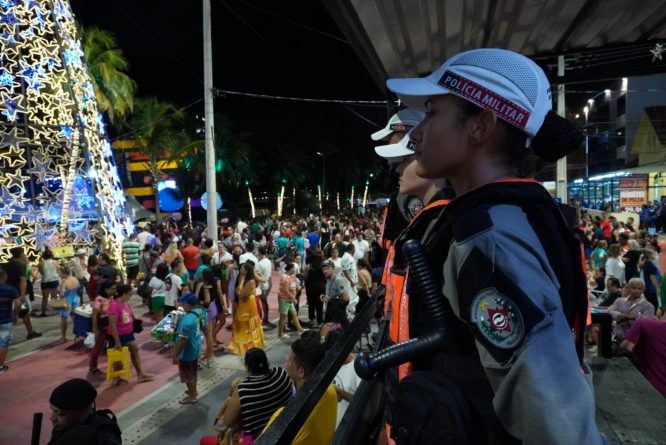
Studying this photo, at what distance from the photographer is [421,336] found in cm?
113

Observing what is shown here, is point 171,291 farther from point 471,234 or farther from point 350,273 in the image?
point 471,234

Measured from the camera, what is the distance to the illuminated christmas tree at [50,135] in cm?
1425

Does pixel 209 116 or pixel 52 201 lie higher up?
pixel 209 116

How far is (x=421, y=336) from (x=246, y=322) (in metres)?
8.20

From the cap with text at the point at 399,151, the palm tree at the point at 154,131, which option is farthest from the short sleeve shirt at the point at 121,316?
the palm tree at the point at 154,131

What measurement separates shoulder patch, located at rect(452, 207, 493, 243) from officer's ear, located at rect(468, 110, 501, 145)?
267 mm

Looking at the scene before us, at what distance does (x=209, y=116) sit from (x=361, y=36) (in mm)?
13190

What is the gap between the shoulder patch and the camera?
981 millimetres

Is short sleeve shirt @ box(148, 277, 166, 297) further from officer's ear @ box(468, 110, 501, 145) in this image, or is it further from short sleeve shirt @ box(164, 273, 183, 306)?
officer's ear @ box(468, 110, 501, 145)

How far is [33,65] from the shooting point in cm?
1446

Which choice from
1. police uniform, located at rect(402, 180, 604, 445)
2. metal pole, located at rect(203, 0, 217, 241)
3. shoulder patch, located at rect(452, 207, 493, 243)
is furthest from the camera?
metal pole, located at rect(203, 0, 217, 241)

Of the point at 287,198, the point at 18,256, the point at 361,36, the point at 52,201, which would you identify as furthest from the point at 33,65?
the point at 287,198

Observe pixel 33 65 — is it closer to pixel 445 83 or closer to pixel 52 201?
pixel 52 201

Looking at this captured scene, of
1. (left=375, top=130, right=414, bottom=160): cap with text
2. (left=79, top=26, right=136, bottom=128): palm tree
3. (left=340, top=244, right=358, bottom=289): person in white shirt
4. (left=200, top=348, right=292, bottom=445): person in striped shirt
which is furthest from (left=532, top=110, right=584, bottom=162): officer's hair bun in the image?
(left=79, top=26, right=136, bottom=128): palm tree
